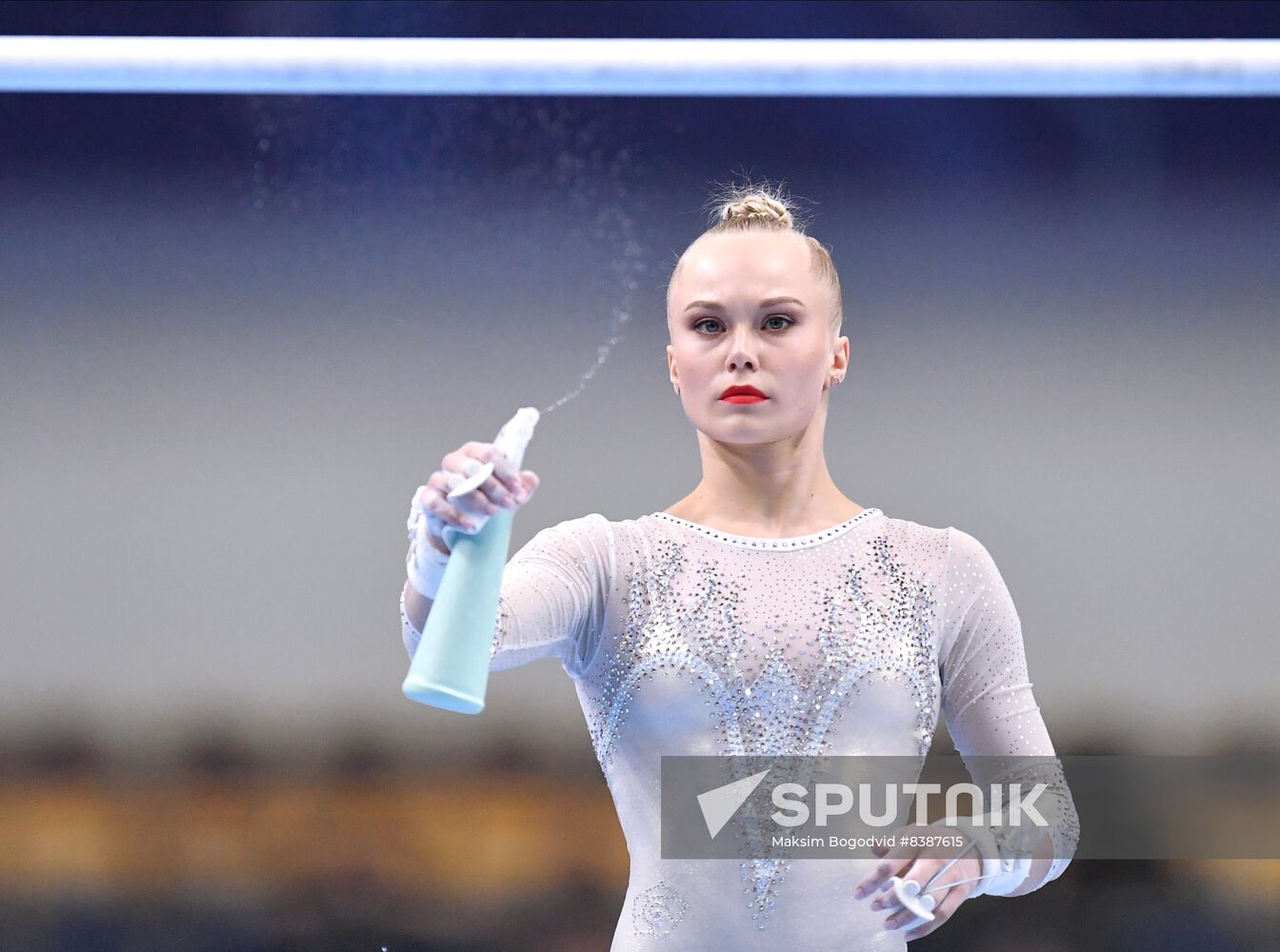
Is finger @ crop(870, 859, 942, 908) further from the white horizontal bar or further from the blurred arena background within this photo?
the blurred arena background

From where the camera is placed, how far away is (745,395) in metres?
1.14

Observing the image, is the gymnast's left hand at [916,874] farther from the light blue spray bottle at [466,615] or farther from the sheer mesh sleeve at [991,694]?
the light blue spray bottle at [466,615]

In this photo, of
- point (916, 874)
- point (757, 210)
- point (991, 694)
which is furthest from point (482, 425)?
point (916, 874)

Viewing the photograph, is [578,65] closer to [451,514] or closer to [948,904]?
[451,514]

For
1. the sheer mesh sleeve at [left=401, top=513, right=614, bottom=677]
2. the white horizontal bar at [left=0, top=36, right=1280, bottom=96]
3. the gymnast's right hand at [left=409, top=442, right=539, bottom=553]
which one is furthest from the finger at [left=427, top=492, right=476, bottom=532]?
the white horizontal bar at [left=0, top=36, right=1280, bottom=96]

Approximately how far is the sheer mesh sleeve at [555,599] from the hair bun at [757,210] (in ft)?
0.99

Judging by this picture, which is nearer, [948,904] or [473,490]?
[473,490]

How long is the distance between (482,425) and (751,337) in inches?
30.9

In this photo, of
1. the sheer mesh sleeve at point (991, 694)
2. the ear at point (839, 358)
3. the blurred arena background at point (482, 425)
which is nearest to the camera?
the sheer mesh sleeve at point (991, 694)

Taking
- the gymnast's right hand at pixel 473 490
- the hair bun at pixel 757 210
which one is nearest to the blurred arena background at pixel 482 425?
the hair bun at pixel 757 210

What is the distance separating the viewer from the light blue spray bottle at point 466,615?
2.82 feet

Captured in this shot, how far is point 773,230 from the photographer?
1.19 metres

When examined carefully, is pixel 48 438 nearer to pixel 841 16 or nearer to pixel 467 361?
pixel 467 361

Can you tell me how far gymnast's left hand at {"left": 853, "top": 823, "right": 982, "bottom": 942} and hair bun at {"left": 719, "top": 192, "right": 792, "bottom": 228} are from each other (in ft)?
1.78
